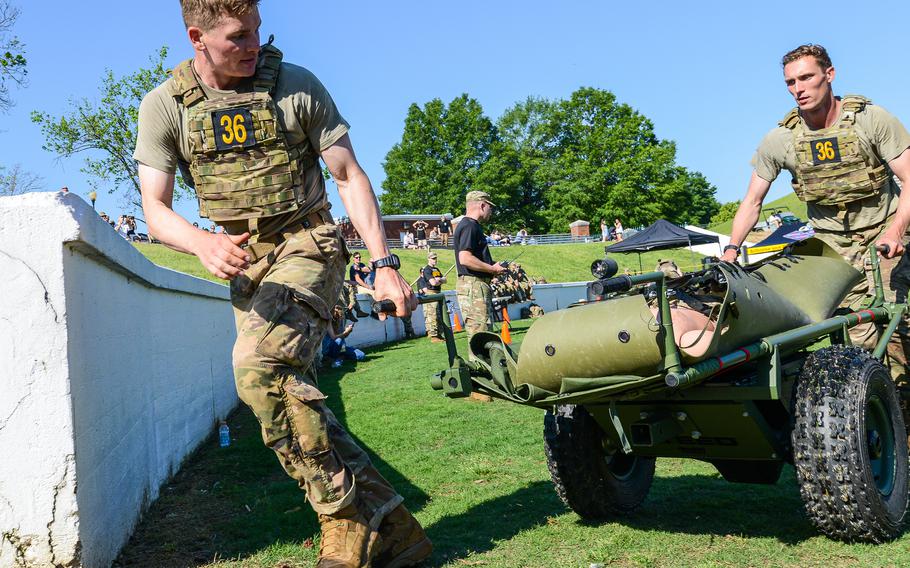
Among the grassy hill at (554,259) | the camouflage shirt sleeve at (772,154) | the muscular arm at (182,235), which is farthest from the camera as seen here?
the grassy hill at (554,259)

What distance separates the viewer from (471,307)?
9.05 metres

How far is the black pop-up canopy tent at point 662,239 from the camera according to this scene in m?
29.5

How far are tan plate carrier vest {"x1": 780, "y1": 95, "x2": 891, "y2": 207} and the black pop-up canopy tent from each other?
24210 mm

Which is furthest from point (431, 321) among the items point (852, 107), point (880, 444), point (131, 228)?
point (131, 228)

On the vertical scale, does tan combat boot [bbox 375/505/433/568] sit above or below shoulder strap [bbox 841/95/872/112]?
below

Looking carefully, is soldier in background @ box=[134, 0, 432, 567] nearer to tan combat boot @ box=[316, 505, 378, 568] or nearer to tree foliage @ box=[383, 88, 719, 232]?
tan combat boot @ box=[316, 505, 378, 568]

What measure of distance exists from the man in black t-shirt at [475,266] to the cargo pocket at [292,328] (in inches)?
223

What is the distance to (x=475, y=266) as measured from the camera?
9.06m

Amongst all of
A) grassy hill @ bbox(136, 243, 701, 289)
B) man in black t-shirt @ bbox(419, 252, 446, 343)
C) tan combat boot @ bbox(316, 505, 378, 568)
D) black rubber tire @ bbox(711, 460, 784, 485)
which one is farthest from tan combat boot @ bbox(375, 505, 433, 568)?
grassy hill @ bbox(136, 243, 701, 289)

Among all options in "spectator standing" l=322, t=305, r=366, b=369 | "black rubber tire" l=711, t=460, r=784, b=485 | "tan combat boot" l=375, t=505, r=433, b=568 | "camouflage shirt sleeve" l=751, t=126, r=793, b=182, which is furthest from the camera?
"spectator standing" l=322, t=305, r=366, b=369

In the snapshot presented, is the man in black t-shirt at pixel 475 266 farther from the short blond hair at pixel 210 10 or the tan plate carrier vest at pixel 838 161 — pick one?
the short blond hair at pixel 210 10

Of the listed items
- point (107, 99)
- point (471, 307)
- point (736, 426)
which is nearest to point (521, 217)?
point (107, 99)

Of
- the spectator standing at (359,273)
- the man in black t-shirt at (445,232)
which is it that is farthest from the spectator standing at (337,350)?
the man in black t-shirt at (445,232)

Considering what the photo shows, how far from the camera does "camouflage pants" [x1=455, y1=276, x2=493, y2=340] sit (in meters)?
9.04
